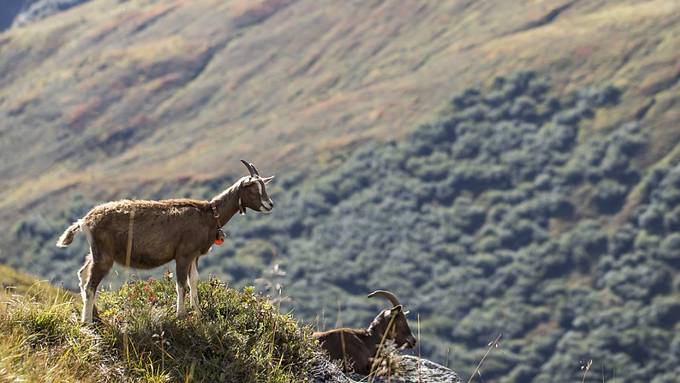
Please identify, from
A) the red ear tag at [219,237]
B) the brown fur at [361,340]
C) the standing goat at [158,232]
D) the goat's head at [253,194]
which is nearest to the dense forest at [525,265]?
the brown fur at [361,340]

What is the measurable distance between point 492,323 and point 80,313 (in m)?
154

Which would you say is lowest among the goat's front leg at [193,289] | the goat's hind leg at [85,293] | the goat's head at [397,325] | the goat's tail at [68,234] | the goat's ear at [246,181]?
the goat's head at [397,325]

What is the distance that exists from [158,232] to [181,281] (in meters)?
0.61

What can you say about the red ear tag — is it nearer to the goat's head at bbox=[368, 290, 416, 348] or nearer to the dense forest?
the goat's head at bbox=[368, 290, 416, 348]

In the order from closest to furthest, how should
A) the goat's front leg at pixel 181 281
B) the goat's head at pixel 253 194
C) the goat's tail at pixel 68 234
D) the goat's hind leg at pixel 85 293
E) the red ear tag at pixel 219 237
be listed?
the goat's hind leg at pixel 85 293
the goat's front leg at pixel 181 281
the goat's tail at pixel 68 234
the red ear tag at pixel 219 237
the goat's head at pixel 253 194

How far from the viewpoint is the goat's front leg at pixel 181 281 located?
10.4 meters

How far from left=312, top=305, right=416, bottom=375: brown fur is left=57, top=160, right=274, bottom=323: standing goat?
2157 mm

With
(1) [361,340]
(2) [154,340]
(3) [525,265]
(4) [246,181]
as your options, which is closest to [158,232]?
(4) [246,181]

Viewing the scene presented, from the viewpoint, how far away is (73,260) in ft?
577

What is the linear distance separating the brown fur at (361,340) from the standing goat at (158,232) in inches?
84.9

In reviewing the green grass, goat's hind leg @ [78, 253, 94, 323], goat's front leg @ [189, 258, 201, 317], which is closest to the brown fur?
the green grass

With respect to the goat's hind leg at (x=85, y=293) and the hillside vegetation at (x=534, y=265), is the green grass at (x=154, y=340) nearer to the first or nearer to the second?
the goat's hind leg at (x=85, y=293)

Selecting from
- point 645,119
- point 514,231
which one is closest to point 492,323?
point 514,231

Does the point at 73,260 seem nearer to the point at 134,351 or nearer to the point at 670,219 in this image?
the point at 670,219
